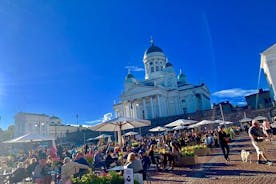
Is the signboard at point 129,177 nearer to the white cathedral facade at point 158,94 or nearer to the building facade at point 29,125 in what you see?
the white cathedral facade at point 158,94

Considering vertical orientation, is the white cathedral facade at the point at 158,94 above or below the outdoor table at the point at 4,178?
above

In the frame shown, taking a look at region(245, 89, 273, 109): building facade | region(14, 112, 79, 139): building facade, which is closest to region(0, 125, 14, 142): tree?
region(14, 112, 79, 139): building facade

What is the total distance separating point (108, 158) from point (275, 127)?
57.7 feet

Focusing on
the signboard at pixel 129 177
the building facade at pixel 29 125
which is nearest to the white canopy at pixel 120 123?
the signboard at pixel 129 177

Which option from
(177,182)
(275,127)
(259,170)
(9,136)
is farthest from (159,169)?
(9,136)

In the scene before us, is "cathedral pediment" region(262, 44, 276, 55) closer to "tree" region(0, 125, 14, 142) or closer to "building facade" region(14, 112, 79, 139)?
"building facade" region(14, 112, 79, 139)

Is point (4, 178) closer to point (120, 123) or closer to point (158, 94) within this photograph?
point (120, 123)

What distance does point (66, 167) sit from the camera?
888 centimetres

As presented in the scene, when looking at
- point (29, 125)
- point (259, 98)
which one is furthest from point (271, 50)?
point (29, 125)

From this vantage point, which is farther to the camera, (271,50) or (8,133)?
(8,133)

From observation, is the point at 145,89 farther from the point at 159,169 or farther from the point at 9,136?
the point at 9,136

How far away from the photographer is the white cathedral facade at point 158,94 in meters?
68.9

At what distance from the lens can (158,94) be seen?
67062mm

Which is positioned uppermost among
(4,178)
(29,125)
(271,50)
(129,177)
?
(271,50)
